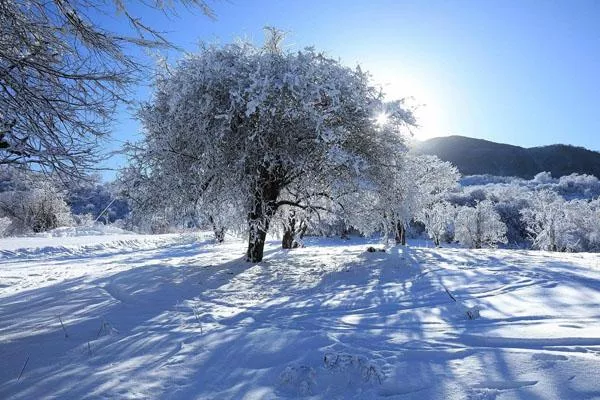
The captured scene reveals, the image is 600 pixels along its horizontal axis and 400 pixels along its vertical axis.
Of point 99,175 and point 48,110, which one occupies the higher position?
point 48,110

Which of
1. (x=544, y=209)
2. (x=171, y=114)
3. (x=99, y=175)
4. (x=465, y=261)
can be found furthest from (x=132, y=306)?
(x=544, y=209)

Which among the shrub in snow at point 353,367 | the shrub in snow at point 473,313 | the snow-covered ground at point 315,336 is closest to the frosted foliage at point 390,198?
the snow-covered ground at point 315,336

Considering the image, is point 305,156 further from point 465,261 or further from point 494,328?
point 494,328

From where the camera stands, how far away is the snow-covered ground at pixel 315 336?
2844 mm

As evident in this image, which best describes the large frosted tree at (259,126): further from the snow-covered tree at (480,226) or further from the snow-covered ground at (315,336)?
the snow-covered tree at (480,226)

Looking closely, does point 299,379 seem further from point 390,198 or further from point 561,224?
point 561,224

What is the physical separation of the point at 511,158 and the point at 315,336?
373 ft

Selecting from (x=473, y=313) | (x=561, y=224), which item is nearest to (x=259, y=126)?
(x=473, y=313)

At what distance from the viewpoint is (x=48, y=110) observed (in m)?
4.00

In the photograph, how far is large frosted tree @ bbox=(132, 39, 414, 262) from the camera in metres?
8.49

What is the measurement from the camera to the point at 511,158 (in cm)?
→ 10138

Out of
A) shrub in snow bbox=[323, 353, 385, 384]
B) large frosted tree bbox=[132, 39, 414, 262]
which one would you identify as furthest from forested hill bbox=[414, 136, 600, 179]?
shrub in snow bbox=[323, 353, 385, 384]

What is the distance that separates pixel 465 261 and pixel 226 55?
776cm

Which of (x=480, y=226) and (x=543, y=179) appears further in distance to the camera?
(x=543, y=179)
